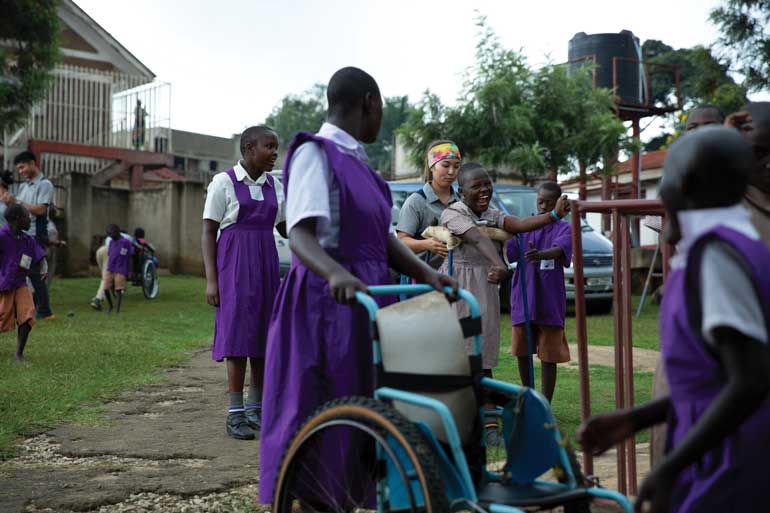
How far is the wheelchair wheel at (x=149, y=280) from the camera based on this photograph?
670 inches

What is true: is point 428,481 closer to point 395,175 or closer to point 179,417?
point 179,417

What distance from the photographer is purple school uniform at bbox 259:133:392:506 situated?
321cm

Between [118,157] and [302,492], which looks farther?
[118,157]

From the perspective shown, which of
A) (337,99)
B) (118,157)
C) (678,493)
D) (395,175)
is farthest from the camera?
(395,175)

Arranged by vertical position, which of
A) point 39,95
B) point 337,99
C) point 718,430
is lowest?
point 718,430

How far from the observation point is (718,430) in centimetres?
189

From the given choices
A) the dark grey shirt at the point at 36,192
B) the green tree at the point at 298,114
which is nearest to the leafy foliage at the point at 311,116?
the green tree at the point at 298,114

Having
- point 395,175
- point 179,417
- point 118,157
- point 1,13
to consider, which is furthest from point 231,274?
point 395,175

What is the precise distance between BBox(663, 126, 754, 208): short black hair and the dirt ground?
8.32 ft

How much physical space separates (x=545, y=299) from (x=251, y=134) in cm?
222

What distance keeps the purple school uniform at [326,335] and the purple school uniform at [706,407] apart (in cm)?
138

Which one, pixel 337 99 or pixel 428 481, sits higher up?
pixel 337 99

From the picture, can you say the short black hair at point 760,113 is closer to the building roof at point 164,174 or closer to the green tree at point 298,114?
the building roof at point 164,174

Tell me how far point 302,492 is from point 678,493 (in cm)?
139
